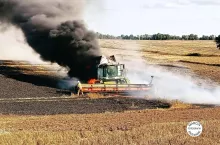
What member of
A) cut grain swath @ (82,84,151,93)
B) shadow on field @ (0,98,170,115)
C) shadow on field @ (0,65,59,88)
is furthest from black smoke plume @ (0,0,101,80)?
shadow on field @ (0,98,170,115)

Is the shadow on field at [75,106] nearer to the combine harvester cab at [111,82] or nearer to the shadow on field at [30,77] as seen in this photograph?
the combine harvester cab at [111,82]

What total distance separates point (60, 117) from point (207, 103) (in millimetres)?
10916

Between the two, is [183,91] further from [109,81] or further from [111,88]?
[111,88]

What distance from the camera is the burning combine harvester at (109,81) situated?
31.7m

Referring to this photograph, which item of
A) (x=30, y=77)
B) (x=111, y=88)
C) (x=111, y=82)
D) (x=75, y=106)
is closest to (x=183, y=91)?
(x=111, y=82)

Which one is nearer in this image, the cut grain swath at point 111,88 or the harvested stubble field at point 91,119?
the harvested stubble field at point 91,119

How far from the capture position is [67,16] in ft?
132

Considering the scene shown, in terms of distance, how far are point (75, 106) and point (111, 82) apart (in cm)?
631

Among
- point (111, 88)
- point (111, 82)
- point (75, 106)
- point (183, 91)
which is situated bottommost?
point (183, 91)

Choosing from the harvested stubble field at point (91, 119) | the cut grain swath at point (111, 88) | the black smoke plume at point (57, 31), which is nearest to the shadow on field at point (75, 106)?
the harvested stubble field at point (91, 119)

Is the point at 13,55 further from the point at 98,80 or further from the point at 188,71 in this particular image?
the point at 98,80

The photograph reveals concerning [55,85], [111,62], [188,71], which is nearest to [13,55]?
[188,71]

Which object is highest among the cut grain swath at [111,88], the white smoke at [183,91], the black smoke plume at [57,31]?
the black smoke plume at [57,31]

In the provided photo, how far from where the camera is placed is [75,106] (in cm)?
2703
